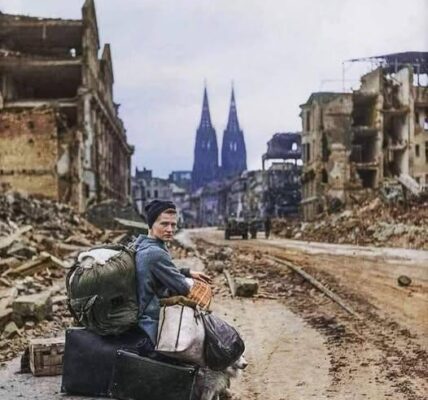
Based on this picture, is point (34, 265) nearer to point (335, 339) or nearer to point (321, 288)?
point (321, 288)

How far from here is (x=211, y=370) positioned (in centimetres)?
438

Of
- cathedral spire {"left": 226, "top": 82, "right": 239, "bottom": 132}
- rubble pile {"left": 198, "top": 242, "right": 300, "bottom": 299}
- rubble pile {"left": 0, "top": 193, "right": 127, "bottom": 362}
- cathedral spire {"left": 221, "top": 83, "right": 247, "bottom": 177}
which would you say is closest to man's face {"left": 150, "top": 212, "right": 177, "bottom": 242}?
rubble pile {"left": 0, "top": 193, "right": 127, "bottom": 362}

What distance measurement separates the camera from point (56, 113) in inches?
1296

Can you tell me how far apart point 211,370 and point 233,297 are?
707cm

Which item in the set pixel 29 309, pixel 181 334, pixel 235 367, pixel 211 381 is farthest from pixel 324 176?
pixel 181 334

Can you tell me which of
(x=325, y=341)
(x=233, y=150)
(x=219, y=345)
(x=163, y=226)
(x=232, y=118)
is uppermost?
(x=232, y=118)

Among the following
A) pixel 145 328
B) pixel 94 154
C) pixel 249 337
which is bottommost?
pixel 249 337

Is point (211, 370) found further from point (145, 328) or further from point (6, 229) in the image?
point (6, 229)

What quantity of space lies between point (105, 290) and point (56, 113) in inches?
1184

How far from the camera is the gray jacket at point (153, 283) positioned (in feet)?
14.1

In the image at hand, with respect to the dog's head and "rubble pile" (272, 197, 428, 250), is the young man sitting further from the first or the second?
"rubble pile" (272, 197, 428, 250)

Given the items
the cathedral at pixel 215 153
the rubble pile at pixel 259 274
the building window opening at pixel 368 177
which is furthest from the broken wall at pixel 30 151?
the cathedral at pixel 215 153

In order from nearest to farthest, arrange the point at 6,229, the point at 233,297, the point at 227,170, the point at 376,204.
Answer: the point at 233,297 < the point at 6,229 < the point at 376,204 < the point at 227,170

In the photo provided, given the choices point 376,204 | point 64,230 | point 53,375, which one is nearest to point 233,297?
point 53,375
